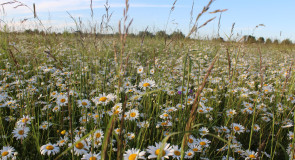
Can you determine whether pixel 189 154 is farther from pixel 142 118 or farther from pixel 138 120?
pixel 142 118

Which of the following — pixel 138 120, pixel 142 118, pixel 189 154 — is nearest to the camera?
pixel 189 154

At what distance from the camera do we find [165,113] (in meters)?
1.60

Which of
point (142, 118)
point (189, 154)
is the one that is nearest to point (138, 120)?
point (142, 118)

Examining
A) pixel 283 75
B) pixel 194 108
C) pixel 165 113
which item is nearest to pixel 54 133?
pixel 165 113

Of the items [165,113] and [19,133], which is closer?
[19,133]

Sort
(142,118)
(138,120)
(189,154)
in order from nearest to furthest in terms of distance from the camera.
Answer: (189,154)
(138,120)
(142,118)

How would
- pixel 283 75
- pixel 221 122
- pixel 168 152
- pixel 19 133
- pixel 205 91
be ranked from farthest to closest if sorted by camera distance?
1. pixel 283 75
2. pixel 205 91
3. pixel 221 122
4. pixel 19 133
5. pixel 168 152

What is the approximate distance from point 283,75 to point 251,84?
3.43ft

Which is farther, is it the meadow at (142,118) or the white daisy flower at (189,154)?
the white daisy flower at (189,154)

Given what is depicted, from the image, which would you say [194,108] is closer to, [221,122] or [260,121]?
[221,122]

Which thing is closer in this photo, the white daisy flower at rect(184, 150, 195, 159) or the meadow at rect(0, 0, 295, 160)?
the meadow at rect(0, 0, 295, 160)

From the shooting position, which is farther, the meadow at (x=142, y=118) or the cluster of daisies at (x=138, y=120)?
the cluster of daisies at (x=138, y=120)

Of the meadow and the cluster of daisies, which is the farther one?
the cluster of daisies

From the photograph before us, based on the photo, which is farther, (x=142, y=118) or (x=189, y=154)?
(x=142, y=118)
